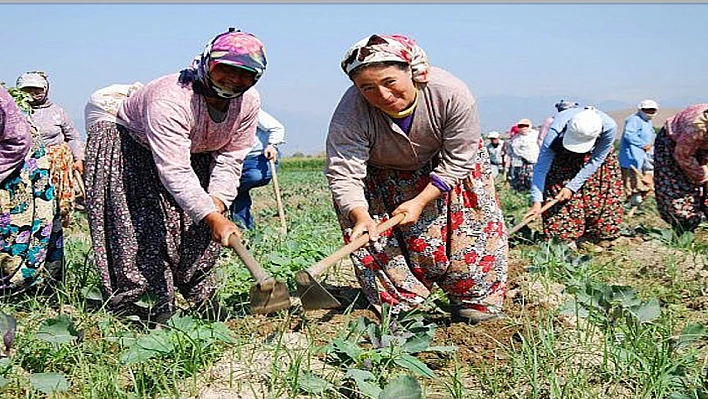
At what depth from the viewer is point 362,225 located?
314 cm

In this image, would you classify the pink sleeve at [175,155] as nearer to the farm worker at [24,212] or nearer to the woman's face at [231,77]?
the woman's face at [231,77]

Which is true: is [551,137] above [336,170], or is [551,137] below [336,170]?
below

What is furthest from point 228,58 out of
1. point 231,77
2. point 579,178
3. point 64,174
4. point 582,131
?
point 64,174

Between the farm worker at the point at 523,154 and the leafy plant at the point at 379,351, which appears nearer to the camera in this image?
the leafy plant at the point at 379,351

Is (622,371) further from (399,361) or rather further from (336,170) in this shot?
(336,170)

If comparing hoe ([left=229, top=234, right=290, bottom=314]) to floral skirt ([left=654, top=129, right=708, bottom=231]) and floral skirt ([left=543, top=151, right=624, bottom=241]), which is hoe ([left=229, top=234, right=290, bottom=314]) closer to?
floral skirt ([left=543, top=151, right=624, bottom=241])

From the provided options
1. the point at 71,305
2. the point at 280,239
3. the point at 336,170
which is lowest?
the point at 280,239

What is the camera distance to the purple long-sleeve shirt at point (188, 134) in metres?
3.05

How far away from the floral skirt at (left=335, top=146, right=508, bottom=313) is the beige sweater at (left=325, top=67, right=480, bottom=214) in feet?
0.66

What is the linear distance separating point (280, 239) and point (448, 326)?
2022 millimetres

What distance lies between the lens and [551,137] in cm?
551

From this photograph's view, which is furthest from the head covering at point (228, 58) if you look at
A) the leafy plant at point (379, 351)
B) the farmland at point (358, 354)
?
the leafy plant at point (379, 351)

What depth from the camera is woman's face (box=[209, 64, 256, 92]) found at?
119 inches

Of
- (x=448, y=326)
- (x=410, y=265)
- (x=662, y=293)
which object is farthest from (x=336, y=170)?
(x=662, y=293)
